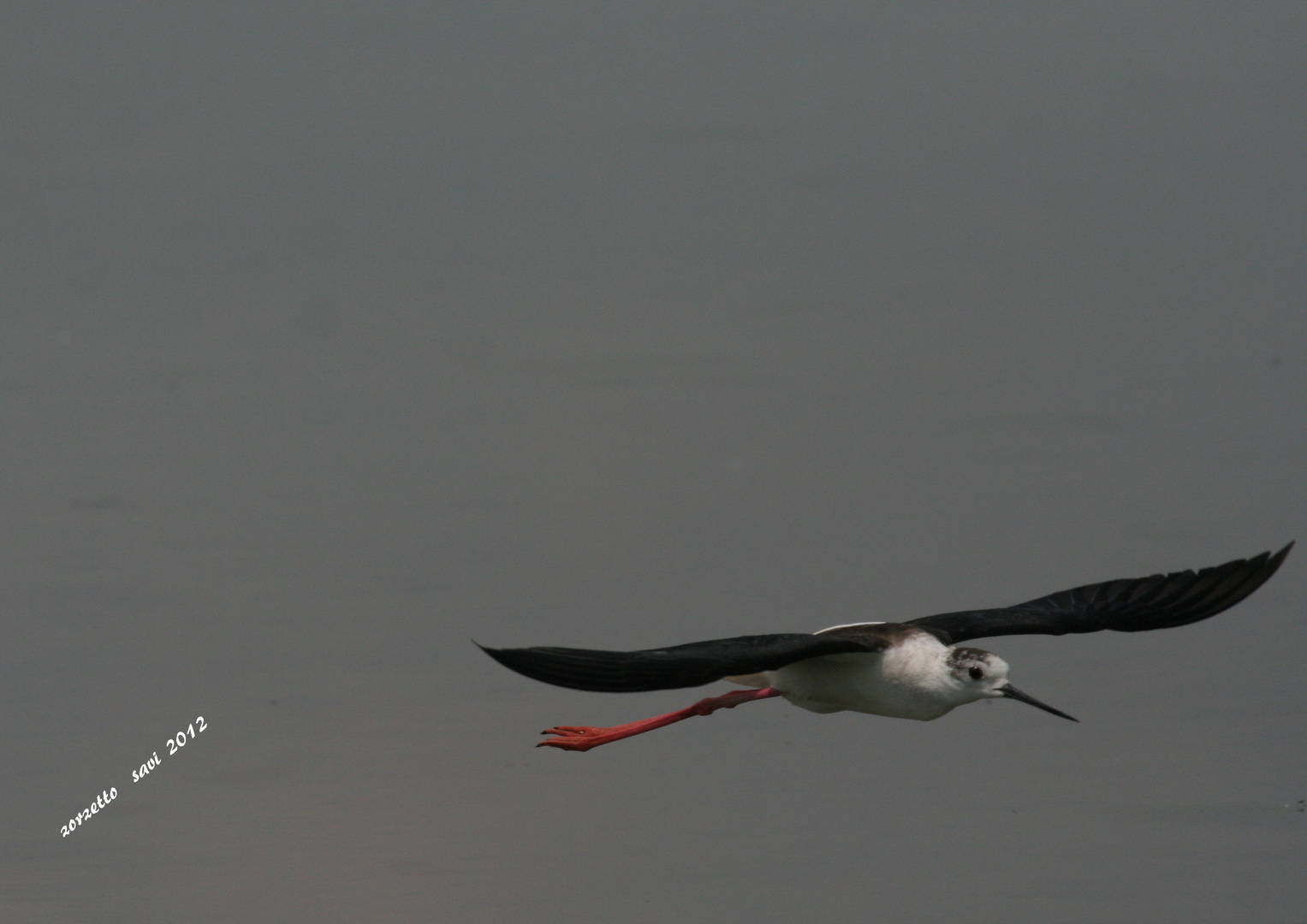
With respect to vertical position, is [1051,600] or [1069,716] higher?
[1051,600]

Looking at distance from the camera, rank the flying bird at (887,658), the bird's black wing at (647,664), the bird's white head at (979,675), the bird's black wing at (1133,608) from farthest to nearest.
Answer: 1. the bird's black wing at (1133,608)
2. the bird's white head at (979,675)
3. the flying bird at (887,658)
4. the bird's black wing at (647,664)

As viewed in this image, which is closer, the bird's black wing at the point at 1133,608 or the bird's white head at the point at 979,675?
the bird's white head at the point at 979,675

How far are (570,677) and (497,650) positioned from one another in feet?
1.33

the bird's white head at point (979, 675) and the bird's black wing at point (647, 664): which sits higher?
the bird's black wing at point (647, 664)

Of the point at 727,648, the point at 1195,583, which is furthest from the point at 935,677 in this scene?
the point at 1195,583

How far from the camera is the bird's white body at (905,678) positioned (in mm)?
9867

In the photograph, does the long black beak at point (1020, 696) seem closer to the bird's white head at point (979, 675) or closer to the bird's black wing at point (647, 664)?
Result: the bird's white head at point (979, 675)

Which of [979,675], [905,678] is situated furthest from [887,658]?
[979,675]

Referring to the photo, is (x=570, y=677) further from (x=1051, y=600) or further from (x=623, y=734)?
(x=1051, y=600)

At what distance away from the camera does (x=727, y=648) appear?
9.01 metres

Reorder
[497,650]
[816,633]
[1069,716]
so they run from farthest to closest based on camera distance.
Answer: [816,633] → [1069,716] → [497,650]

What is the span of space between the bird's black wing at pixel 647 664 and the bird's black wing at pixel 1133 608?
5.82 feet

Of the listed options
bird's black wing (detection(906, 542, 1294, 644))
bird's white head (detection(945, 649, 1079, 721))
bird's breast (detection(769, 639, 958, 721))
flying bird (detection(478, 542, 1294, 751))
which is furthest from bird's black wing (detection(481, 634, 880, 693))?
bird's black wing (detection(906, 542, 1294, 644))

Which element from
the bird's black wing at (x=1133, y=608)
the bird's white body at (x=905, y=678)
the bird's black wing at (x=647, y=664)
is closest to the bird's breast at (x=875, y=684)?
the bird's white body at (x=905, y=678)
